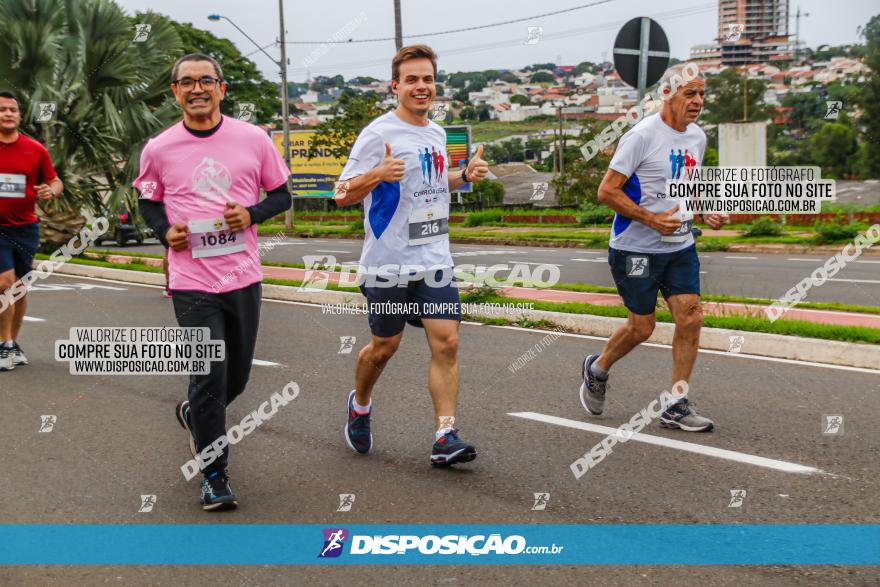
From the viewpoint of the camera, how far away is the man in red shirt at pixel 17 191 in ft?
27.3

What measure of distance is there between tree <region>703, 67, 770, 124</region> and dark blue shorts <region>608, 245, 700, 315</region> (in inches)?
3360

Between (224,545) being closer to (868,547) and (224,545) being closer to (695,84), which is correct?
(868,547)

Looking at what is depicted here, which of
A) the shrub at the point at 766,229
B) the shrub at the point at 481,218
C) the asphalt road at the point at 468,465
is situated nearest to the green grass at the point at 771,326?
the asphalt road at the point at 468,465

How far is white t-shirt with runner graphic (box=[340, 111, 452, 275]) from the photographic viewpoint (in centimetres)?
534

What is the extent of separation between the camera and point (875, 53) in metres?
71.8

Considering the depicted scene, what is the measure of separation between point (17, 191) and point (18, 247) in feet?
1.47

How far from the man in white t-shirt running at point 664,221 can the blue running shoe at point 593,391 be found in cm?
44

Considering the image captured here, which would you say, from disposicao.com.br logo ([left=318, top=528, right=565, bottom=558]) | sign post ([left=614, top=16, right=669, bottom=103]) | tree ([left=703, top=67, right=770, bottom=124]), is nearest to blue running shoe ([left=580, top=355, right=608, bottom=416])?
disposicao.com.br logo ([left=318, top=528, right=565, bottom=558])

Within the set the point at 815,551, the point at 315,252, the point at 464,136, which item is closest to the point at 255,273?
the point at 815,551

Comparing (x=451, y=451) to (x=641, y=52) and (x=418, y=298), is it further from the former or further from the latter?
(x=641, y=52)

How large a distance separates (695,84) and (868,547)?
2985 millimetres

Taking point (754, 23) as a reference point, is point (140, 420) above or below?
below

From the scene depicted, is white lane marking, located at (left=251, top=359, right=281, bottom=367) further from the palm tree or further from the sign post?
the palm tree

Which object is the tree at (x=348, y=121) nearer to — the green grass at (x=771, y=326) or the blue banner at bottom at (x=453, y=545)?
the green grass at (x=771, y=326)
